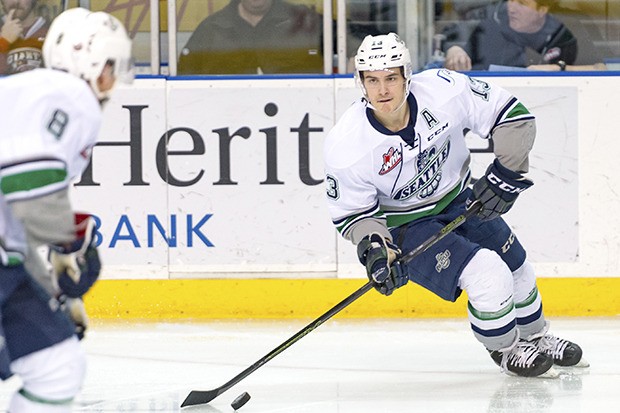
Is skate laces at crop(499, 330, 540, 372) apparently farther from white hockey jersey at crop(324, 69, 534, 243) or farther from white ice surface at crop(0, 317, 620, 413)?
white hockey jersey at crop(324, 69, 534, 243)

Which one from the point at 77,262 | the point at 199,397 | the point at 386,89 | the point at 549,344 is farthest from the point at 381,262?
the point at 77,262

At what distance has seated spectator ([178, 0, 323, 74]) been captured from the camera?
511 centimetres

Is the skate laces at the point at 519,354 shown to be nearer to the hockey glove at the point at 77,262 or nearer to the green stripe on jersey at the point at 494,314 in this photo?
the green stripe on jersey at the point at 494,314

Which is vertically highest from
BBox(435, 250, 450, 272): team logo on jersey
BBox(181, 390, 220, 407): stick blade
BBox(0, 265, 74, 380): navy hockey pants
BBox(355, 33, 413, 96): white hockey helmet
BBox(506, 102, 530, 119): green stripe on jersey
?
BBox(355, 33, 413, 96): white hockey helmet

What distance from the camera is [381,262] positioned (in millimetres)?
3561

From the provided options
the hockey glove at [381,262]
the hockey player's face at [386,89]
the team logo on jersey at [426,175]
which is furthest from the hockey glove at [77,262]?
the team logo on jersey at [426,175]

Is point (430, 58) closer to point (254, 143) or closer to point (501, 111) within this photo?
point (254, 143)

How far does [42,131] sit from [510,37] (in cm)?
318

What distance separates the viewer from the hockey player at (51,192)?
221cm

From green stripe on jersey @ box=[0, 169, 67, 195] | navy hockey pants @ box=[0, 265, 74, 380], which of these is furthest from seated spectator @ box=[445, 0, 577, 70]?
green stripe on jersey @ box=[0, 169, 67, 195]

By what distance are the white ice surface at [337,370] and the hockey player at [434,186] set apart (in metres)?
0.19

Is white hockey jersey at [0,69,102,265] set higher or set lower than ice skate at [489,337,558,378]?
higher

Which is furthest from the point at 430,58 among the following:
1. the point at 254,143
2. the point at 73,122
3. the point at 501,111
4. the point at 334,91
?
the point at 73,122

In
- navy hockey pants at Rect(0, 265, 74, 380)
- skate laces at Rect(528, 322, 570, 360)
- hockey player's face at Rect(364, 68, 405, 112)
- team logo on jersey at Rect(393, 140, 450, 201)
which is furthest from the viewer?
skate laces at Rect(528, 322, 570, 360)
